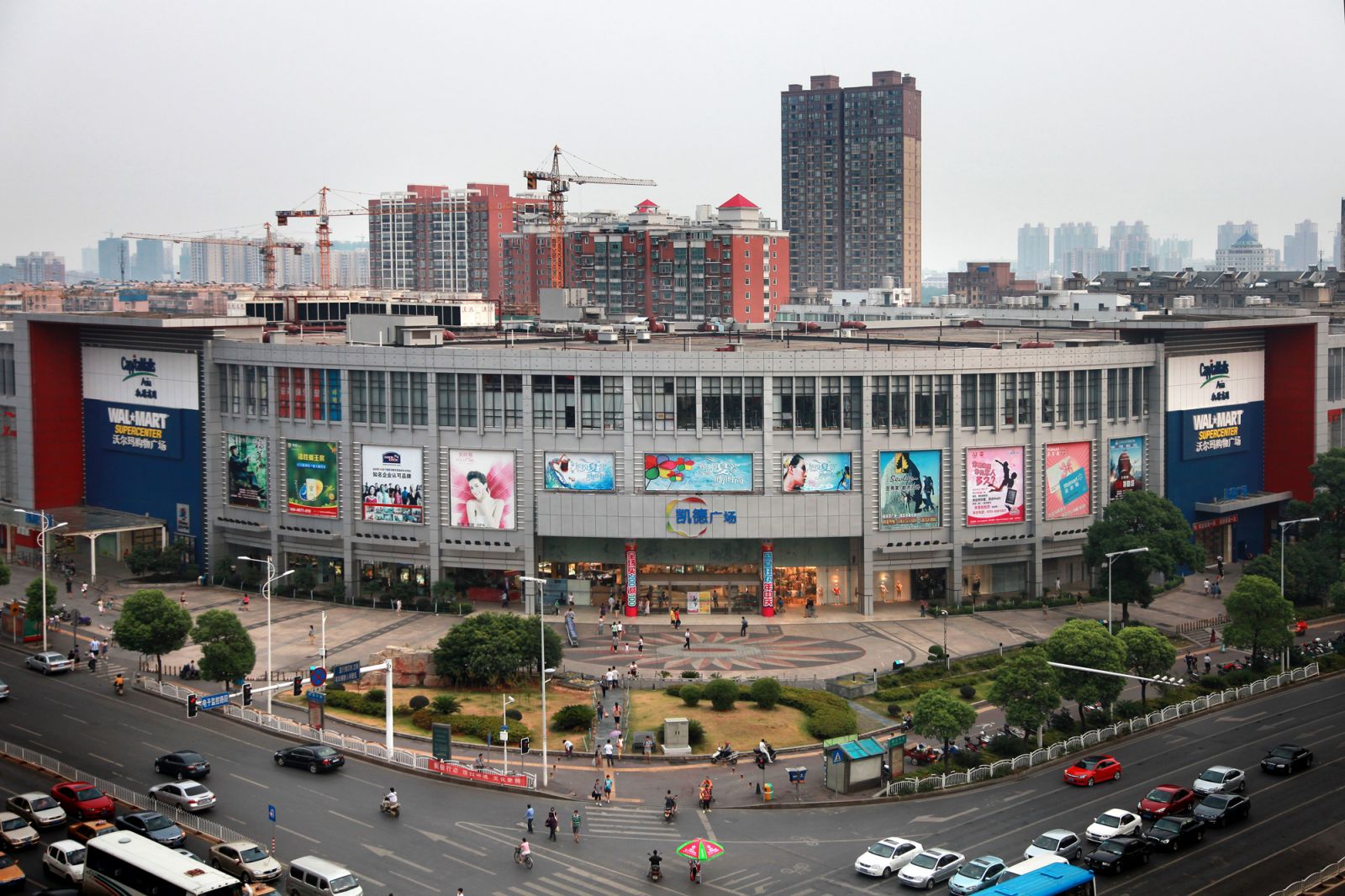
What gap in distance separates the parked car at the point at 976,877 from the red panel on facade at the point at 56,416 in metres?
91.0

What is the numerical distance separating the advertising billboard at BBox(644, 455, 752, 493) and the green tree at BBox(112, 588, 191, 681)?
32569 millimetres

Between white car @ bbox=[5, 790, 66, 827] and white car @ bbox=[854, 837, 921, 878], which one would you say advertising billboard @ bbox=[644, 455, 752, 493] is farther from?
white car @ bbox=[5, 790, 66, 827]

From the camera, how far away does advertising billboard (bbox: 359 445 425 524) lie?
343 ft

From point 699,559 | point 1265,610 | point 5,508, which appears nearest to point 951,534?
point 699,559

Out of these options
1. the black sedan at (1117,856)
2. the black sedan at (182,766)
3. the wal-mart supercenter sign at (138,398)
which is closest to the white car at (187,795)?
the black sedan at (182,766)

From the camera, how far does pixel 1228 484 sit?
116 meters

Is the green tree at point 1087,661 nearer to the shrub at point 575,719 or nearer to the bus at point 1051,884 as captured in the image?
the bus at point 1051,884

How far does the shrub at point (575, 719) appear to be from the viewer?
246 feet

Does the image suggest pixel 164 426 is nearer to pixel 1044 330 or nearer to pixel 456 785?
pixel 456 785

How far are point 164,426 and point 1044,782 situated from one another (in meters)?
77.1

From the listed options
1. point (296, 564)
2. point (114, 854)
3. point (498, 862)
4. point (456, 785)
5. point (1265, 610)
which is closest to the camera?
point (114, 854)

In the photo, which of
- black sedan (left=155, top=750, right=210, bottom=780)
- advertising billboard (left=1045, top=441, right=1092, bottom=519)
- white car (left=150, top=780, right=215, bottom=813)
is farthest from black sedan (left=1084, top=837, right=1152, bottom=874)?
advertising billboard (left=1045, top=441, right=1092, bottom=519)

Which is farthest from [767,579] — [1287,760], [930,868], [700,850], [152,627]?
[930,868]

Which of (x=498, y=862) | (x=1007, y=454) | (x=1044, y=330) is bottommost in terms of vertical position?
(x=498, y=862)
